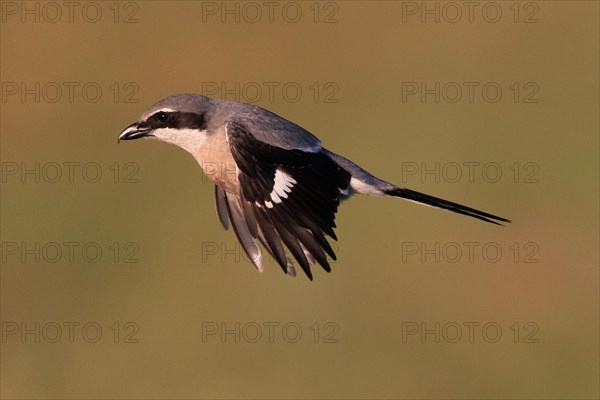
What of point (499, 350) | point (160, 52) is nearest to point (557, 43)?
point (160, 52)

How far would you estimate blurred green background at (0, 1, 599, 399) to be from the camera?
9844mm

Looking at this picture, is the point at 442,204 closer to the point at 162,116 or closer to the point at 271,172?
the point at 271,172

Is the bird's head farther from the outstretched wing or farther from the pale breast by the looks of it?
the outstretched wing

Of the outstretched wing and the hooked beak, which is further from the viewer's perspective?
the hooked beak

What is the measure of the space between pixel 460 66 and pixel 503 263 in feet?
16.2

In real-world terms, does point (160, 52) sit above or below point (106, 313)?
above

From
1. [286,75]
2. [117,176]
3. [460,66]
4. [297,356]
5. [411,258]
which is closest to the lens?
[297,356]

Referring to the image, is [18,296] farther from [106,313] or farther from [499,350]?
[499,350]

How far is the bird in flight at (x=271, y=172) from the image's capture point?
609cm

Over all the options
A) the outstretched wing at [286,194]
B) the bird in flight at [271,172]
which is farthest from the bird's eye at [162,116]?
the outstretched wing at [286,194]

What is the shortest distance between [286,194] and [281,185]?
0.06m

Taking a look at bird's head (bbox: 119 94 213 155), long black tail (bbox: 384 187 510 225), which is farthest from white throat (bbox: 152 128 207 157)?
long black tail (bbox: 384 187 510 225)

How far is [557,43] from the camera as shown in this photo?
16469 mm

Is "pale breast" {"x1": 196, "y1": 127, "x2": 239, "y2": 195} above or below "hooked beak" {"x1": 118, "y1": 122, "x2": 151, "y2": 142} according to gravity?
below
